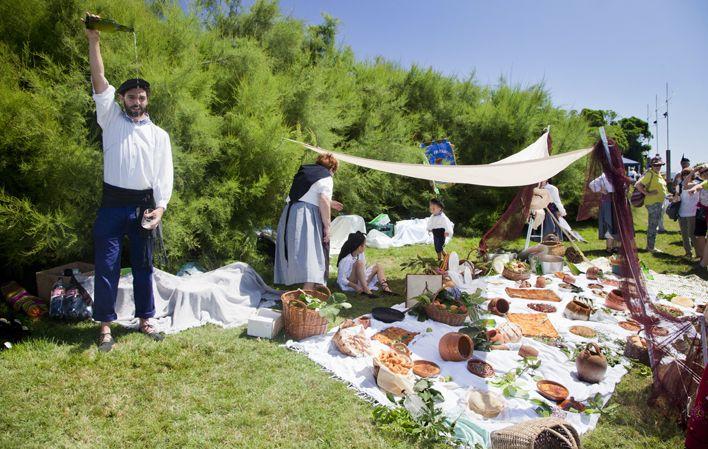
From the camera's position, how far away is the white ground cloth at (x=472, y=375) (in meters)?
2.32

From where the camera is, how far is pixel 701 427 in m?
1.80

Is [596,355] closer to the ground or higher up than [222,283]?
closer to the ground

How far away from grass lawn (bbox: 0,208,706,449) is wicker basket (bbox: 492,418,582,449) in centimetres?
38

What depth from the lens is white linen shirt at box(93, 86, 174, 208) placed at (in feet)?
8.89

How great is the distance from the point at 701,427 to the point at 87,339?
3.60 meters

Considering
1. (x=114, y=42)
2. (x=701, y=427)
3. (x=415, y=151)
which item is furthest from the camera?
(x=415, y=151)

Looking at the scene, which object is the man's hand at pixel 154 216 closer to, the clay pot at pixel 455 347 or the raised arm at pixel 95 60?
the raised arm at pixel 95 60

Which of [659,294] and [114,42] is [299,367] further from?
[659,294]

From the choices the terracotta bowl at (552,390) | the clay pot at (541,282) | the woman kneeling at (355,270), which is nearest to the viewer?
the terracotta bowl at (552,390)

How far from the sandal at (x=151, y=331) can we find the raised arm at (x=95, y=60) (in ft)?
5.48

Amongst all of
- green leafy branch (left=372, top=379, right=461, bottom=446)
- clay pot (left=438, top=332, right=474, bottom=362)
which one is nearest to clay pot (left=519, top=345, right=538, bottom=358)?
clay pot (left=438, top=332, right=474, bottom=362)

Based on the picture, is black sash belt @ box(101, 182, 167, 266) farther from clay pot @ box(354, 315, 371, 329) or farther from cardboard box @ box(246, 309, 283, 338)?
clay pot @ box(354, 315, 371, 329)

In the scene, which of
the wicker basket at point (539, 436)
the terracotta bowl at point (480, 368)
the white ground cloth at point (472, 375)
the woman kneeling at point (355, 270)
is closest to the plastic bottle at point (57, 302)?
the white ground cloth at point (472, 375)

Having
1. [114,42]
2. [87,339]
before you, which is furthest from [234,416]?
[114,42]
